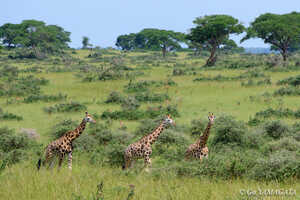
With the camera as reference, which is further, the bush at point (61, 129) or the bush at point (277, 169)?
the bush at point (61, 129)

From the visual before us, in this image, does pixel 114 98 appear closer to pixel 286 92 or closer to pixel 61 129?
pixel 61 129

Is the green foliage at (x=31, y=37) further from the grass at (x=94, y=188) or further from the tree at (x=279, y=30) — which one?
the grass at (x=94, y=188)

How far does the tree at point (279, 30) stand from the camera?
3984 cm

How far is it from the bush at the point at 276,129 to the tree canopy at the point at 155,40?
2172 inches

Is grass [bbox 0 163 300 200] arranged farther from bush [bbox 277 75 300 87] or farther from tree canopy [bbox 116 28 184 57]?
tree canopy [bbox 116 28 184 57]

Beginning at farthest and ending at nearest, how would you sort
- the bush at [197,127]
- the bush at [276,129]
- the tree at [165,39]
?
the tree at [165,39], the bush at [197,127], the bush at [276,129]

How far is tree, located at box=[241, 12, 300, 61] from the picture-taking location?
→ 1569 inches

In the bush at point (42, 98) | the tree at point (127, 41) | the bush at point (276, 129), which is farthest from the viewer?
the tree at point (127, 41)

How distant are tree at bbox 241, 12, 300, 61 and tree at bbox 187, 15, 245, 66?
1.91 meters

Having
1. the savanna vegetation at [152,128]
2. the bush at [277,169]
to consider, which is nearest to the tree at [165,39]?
the savanna vegetation at [152,128]

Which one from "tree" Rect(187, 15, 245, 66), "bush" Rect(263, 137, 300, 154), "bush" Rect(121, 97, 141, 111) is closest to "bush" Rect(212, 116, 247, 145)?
"bush" Rect(263, 137, 300, 154)

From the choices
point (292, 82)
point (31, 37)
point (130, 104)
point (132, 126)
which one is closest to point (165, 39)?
point (31, 37)

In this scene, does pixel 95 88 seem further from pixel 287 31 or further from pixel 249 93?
pixel 287 31

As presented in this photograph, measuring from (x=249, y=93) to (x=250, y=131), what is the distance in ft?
31.7
